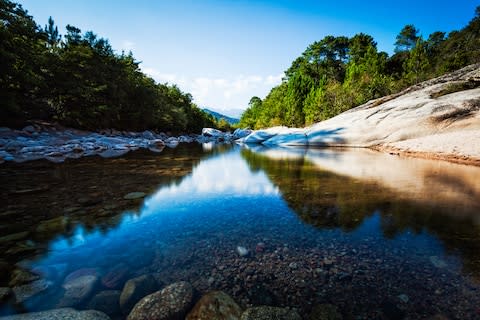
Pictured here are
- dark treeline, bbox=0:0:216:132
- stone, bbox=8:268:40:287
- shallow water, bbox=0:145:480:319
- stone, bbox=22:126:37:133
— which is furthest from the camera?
stone, bbox=22:126:37:133

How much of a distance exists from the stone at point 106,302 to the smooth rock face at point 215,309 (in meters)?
0.70

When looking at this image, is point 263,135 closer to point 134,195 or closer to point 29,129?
point 29,129

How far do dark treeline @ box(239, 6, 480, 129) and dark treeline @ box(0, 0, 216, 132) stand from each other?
81.1ft

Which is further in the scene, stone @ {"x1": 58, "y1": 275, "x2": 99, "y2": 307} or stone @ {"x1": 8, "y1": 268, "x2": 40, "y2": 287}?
stone @ {"x1": 8, "y1": 268, "x2": 40, "y2": 287}

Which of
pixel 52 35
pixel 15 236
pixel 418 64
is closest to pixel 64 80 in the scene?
pixel 52 35

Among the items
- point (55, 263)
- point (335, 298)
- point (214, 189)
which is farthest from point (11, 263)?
point (214, 189)

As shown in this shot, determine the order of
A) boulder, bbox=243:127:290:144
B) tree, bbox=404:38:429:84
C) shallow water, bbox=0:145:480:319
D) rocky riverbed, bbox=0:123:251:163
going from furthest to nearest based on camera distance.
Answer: tree, bbox=404:38:429:84, boulder, bbox=243:127:290:144, rocky riverbed, bbox=0:123:251:163, shallow water, bbox=0:145:480:319

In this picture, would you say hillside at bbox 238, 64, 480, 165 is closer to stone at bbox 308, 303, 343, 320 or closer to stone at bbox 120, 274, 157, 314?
stone at bbox 308, 303, 343, 320

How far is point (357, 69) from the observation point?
32812 mm

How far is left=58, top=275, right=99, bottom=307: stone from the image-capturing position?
6.49 ft

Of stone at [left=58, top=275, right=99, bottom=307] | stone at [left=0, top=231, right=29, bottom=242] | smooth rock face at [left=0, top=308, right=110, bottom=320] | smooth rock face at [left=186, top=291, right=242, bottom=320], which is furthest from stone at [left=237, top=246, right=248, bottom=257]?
stone at [left=0, top=231, right=29, bottom=242]

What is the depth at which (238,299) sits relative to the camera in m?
2.02

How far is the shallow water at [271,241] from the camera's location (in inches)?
80.5

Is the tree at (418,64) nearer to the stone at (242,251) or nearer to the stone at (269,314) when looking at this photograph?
the stone at (242,251)
